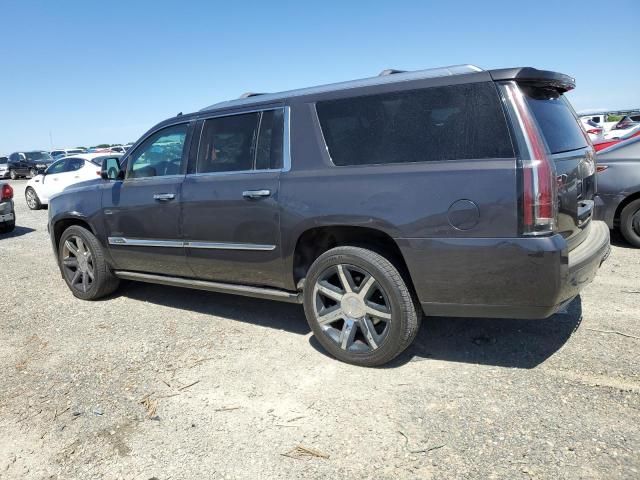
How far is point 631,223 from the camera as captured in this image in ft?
20.4

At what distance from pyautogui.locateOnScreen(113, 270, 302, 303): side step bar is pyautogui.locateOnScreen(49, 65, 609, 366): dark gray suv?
0.06 ft

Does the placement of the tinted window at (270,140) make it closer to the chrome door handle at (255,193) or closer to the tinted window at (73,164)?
the chrome door handle at (255,193)

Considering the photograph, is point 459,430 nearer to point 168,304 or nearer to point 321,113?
point 321,113

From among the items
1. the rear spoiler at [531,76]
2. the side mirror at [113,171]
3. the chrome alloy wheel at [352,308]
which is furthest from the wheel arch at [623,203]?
the side mirror at [113,171]

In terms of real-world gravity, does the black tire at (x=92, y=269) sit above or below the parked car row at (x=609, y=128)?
below

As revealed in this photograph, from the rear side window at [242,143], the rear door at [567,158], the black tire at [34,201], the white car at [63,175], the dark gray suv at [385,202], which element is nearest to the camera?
the dark gray suv at [385,202]

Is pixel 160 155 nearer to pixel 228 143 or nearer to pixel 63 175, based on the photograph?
pixel 228 143

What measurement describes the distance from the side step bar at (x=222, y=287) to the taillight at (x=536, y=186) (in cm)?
176

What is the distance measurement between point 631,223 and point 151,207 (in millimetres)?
5675

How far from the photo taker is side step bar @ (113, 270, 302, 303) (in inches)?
151

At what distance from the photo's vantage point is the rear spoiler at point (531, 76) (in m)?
2.89

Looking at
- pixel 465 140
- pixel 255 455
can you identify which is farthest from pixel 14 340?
pixel 465 140

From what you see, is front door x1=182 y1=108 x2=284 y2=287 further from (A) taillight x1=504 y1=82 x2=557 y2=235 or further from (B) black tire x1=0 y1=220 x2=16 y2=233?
(B) black tire x1=0 y1=220 x2=16 y2=233

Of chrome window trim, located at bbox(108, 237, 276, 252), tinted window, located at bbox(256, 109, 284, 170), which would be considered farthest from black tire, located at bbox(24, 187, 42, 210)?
tinted window, located at bbox(256, 109, 284, 170)
